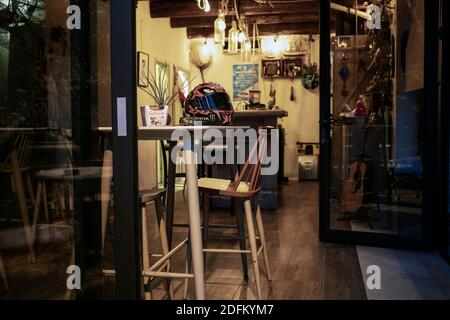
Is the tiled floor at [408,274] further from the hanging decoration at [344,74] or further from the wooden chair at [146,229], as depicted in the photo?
the hanging decoration at [344,74]

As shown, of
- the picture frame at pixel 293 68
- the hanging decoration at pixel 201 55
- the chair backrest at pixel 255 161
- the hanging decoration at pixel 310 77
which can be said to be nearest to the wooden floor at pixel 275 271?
the chair backrest at pixel 255 161

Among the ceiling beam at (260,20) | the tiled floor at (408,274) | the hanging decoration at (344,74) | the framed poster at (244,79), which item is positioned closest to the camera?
the tiled floor at (408,274)

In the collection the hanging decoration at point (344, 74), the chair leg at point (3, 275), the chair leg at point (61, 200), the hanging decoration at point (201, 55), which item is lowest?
the chair leg at point (3, 275)

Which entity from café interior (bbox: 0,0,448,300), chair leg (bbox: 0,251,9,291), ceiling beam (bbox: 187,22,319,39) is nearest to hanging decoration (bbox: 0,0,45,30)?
café interior (bbox: 0,0,448,300)

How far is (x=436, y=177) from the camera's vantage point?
124 inches

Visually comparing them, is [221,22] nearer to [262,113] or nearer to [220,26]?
[220,26]

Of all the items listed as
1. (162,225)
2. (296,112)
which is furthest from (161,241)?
(296,112)

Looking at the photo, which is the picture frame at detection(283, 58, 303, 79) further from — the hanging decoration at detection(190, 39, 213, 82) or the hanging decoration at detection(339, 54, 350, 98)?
the hanging decoration at detection(339, 54, 350, 98)

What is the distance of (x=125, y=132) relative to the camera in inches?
63.2

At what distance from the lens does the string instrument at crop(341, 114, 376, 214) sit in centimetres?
361

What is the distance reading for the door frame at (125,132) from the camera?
5.26 feet

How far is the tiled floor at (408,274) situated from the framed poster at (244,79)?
219 inches
